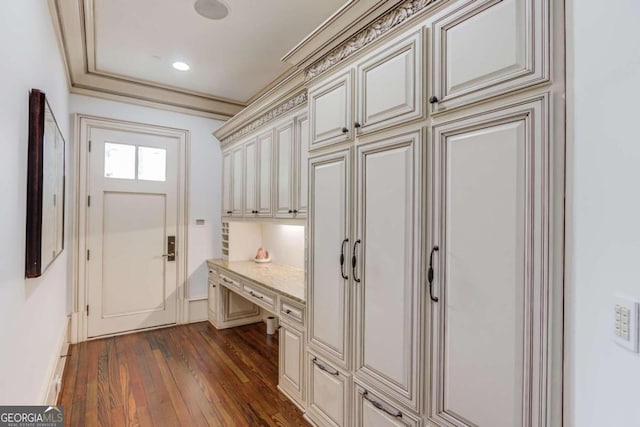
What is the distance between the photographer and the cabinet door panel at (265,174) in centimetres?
322

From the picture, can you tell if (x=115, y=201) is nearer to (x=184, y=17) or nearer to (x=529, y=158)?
(x=184, y=17)

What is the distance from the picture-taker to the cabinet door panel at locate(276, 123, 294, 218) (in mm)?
2891

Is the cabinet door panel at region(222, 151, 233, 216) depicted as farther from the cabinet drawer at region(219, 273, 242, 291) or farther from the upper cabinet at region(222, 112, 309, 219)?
the cabinet drawer at region(219, 273, 242, 291)

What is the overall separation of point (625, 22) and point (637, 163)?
0.40 meters

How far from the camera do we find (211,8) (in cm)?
236

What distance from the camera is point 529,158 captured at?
1.12 m

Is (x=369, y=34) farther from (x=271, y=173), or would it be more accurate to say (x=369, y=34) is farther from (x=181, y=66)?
(x=181, y=66)

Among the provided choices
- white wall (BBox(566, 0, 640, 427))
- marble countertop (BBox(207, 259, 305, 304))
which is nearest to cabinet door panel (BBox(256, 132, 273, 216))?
marble countertop (BBox(207, 259, 305, 304))

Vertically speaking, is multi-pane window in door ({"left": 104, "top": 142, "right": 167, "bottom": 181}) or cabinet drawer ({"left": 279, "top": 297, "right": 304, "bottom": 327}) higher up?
multi-pane window in door ({"left": 104, "top": 142, "right": 167, "bottom": 181})

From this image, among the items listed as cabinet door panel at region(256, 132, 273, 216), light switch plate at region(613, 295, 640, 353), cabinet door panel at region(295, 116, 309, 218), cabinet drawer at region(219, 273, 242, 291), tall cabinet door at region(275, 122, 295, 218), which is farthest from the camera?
cabinet drawer at region(219, 273, 242, 291)

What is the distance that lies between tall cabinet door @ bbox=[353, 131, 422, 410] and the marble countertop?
27.1 inches

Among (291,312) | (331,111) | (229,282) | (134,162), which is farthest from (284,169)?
(134,162)

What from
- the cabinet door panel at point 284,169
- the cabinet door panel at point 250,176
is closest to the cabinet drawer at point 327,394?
the cabinet door panel at point 284,169

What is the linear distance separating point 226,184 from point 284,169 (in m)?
1.61
